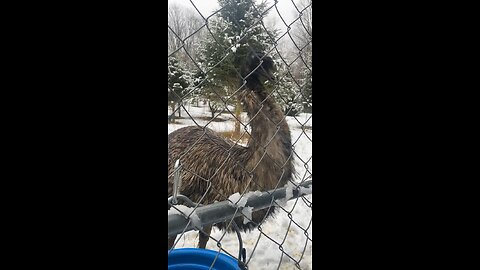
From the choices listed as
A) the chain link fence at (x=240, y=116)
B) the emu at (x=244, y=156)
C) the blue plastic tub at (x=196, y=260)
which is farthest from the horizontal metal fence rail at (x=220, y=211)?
the emu at (x=244, y=156)

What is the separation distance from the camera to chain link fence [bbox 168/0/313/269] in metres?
0.69

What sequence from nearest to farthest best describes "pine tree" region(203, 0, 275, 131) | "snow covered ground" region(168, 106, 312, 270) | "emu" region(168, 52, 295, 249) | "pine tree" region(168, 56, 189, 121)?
"pine tree" region(168, 56, 189, 121), "pine tree" region(203, 0, 275, 131), "emu" region(168, 52, 295, 249), "snow covered ground" region(168, 106, 312, 270)

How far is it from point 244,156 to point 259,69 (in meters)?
0.44

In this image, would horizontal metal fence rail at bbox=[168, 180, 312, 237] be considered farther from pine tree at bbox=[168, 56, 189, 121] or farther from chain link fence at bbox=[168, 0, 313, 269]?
pine tree at bbox=[168, 56, 189, 121]

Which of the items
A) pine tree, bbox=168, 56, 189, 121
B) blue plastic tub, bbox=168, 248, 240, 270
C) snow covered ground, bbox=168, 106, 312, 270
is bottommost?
blue plastic tub, bbox=168, 248, 240, 270

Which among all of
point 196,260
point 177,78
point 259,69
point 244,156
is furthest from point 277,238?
point 177,78

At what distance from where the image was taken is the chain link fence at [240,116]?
694mm

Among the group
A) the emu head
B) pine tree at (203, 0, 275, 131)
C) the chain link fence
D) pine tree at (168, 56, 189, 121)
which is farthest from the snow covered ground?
pine tree at (168, 56, 189, 121)

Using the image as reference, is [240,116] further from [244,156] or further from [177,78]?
[177,78]

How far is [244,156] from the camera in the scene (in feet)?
4.99
